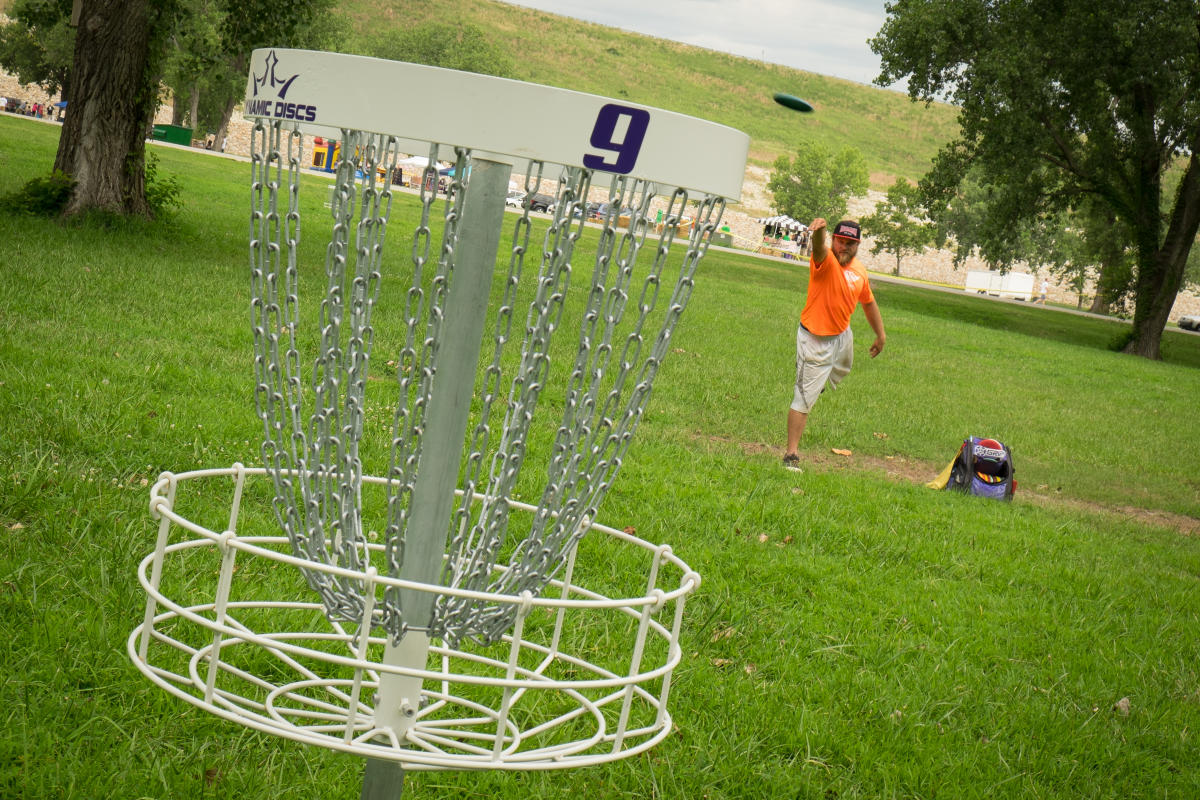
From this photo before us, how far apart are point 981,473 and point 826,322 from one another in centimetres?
181

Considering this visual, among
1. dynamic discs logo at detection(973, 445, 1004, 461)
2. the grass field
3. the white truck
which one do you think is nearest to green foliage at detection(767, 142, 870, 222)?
the white truck

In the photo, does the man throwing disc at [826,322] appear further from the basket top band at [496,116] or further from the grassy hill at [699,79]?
the grassy hill at [699,79]

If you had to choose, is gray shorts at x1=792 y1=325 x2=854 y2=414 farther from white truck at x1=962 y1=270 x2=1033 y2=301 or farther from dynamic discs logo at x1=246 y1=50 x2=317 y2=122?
white truck at x1=962 y1=270 x2=1033 y2=301

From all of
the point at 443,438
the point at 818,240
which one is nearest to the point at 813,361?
the point at 818,240

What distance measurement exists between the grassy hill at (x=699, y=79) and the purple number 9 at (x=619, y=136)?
225ft

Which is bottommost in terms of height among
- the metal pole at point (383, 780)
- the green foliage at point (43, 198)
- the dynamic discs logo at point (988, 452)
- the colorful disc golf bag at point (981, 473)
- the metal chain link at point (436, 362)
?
the colorful disc golf bag at point (981, 473)

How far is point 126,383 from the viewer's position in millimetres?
6199

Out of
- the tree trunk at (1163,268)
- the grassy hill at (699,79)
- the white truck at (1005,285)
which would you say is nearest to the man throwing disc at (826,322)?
the tree trunk at (1163,268)

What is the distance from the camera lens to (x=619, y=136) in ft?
4.54

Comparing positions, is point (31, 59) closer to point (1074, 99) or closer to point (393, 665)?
point (1074, 99)

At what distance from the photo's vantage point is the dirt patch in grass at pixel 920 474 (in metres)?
8.77

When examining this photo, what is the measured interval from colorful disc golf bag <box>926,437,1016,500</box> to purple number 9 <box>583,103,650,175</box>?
7.66 meters

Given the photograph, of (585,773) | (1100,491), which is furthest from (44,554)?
(1100,491)

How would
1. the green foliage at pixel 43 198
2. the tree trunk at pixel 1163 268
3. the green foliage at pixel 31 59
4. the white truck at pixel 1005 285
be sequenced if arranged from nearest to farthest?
the green foliage at pixel 43 198 < the tree trunk at pixel 1163 268 < the green foliage at pixel 31 59 < the white truck at pixel 1005 285
